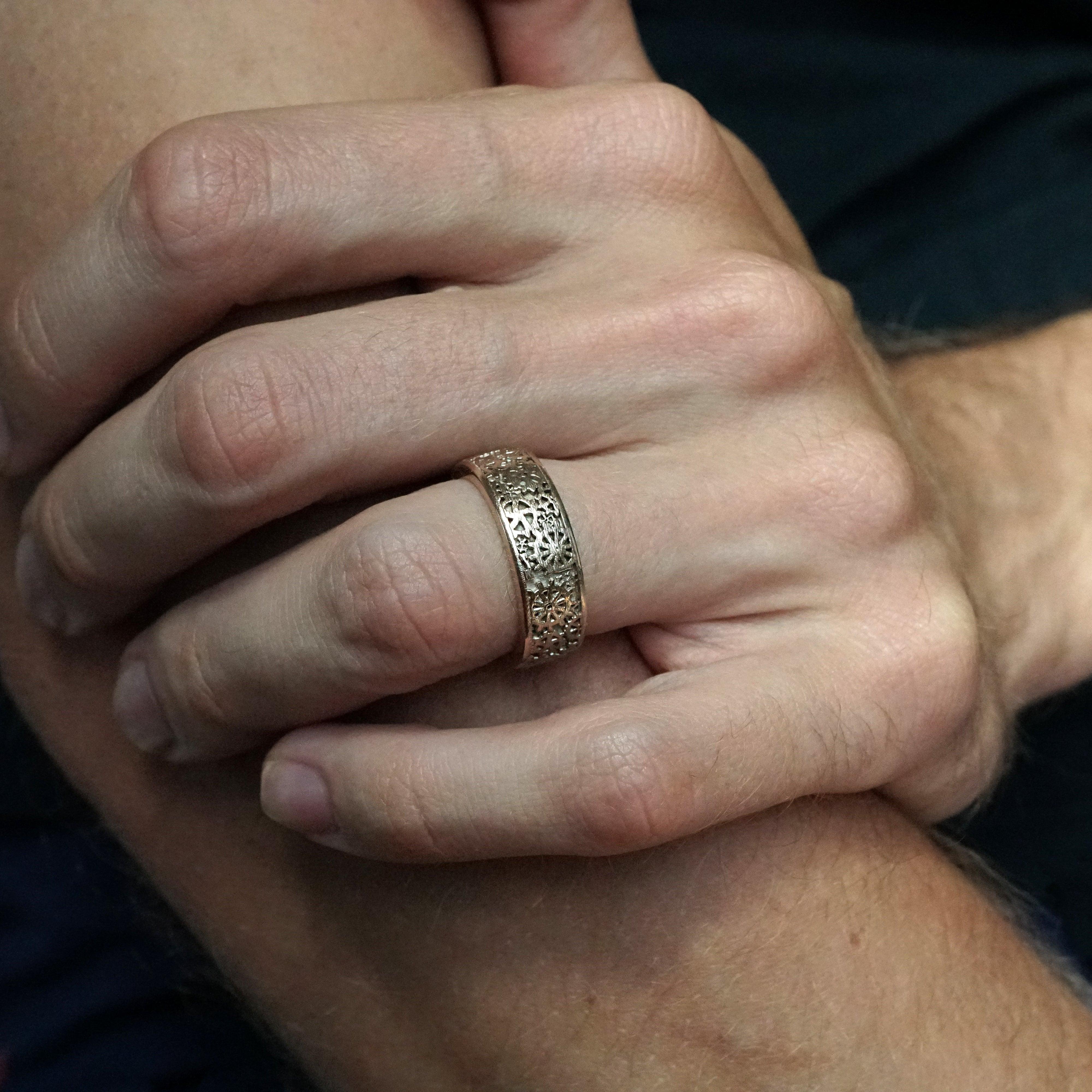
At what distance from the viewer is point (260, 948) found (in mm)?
879

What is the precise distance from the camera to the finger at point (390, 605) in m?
0.68

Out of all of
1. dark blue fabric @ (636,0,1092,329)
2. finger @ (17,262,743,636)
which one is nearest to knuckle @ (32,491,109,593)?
finger @ (17,262,743,636)

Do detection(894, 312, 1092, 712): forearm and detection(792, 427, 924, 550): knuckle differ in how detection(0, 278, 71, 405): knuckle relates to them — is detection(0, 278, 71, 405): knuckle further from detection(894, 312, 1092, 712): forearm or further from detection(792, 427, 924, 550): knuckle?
detection(894, 312, 1092, 712): forearm

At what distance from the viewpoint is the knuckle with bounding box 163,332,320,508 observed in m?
0.68

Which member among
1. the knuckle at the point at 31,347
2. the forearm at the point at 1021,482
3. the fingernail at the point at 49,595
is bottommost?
the forearm at the point at 1021,482

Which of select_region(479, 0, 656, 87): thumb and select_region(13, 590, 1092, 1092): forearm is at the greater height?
select_region(479, 0, 656, 87): thumb

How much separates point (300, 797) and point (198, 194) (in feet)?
1.22

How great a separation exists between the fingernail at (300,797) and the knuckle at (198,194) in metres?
0.31

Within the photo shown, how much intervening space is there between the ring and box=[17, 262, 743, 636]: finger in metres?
0.03

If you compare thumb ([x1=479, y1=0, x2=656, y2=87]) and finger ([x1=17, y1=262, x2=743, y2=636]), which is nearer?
finger ([x1=17, y1=262, x2=743, y2=636])

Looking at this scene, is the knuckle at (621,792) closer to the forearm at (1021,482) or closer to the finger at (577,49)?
the finger at (577,49)

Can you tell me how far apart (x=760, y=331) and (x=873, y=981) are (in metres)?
0.45

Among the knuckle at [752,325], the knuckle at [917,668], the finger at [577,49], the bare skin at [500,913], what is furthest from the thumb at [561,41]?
the knuckle at [917,668]

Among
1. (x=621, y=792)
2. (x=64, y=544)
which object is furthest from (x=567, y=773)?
(x=64, y=544)
